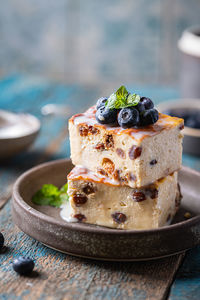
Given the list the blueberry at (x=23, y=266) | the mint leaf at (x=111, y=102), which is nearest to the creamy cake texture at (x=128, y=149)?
the mint leaf at (x=111, y=102)

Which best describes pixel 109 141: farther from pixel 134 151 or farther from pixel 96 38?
pixel 96 38

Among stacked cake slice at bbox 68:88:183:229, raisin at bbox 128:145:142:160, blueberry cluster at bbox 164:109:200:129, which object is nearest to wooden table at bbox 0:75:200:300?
stacked cake slice at bbox 68:88:183:229

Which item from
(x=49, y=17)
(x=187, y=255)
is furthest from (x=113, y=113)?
(x=49, y=17)

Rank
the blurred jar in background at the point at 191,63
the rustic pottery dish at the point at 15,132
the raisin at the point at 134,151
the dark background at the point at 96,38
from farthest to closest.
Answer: the dark background at the point at 96,38
the blurred jar in background at the point at 191,63
the rustic pottery dish at the point at 15,132
the raisin at the point at 134,151

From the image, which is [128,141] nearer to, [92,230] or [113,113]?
[113,113]

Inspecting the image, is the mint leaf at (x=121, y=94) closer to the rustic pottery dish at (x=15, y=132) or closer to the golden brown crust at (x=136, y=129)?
the golden brown crust at (x=136, y=129)

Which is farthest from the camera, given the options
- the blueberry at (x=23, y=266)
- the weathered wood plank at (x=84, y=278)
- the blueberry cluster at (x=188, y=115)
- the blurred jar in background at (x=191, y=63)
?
the blurred jar in background at (x=191, y=63)

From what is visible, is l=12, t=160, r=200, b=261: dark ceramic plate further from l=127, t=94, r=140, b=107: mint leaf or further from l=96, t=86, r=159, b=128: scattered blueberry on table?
l=127, t=94, r=140, b=107: mint leaf
